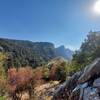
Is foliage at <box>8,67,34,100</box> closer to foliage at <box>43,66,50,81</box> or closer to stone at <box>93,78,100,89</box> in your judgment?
foliage at <box>43,66,50,81</box>

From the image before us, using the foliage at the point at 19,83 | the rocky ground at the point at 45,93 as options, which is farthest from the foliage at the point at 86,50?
the foliage at the point at 19,83

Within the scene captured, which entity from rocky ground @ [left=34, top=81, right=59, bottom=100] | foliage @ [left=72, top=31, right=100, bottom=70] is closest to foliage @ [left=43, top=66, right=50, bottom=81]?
rocky ground @ [left=34, top=81, right=59, bottom=100]

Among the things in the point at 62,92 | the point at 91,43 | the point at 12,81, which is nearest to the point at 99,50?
the point at 91,43

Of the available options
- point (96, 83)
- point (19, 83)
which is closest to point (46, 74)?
point (19, 83)

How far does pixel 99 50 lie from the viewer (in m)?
43.2

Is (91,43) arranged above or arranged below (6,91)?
above

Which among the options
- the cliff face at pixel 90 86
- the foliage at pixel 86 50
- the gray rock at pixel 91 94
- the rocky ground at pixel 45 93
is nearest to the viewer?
the gray rock at pixel 91 94

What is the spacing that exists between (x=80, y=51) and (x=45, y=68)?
28975mm

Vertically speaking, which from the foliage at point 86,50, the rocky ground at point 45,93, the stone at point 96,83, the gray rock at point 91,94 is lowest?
the rocky ground at point 45,93

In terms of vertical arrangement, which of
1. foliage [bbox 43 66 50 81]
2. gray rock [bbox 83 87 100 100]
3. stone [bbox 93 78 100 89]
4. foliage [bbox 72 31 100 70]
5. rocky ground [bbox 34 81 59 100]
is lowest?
rocky ground [bbox 34 81 59 100]

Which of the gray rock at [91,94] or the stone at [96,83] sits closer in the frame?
the gray rock at [91,94]

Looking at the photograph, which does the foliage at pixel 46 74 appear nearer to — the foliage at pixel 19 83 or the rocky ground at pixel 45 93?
the rocky ground at pixel 45 93

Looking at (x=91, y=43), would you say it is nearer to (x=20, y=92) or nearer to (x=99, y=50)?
(x=99, y=50)

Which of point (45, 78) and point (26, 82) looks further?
point (45, 78)
